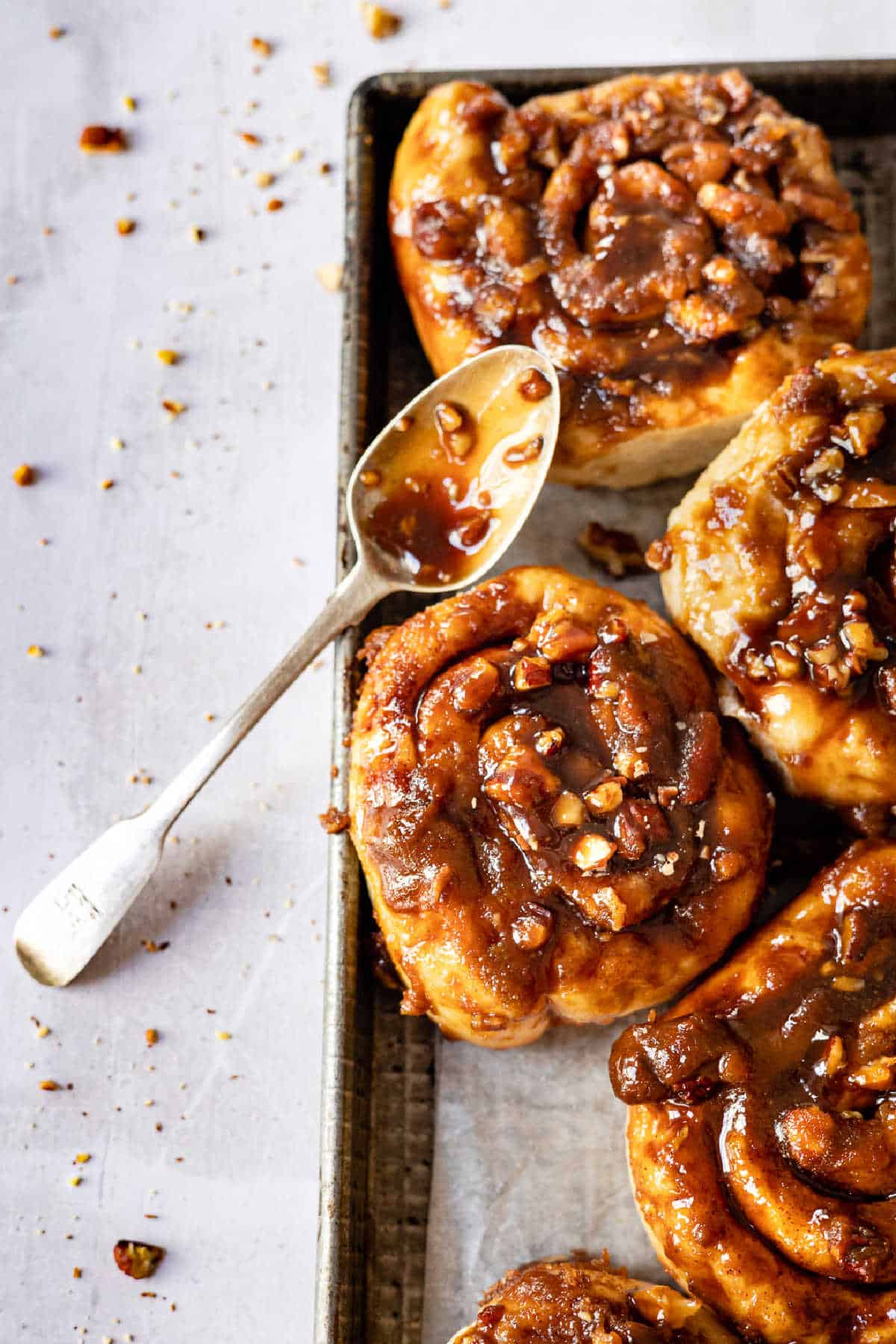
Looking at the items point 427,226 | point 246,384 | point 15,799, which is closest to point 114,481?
point 246,384

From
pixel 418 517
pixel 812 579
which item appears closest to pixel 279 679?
pixel 418 517

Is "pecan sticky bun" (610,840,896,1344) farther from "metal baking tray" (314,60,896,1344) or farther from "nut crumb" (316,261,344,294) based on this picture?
"nut crumb" (316,261,344,294)

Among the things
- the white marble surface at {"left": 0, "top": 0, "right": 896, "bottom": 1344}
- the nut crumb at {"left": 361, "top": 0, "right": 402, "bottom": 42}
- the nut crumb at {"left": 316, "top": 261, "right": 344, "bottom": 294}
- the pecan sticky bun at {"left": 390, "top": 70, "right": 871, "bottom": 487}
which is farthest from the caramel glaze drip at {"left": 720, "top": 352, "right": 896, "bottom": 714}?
the nut crumb at {"left": 361, "top": 0, "right": 402, "bottom": 42}

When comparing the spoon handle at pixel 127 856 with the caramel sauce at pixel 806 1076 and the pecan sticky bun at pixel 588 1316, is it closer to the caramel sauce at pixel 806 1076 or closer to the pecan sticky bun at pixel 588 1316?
the caramel sauce at pixel 806 1076

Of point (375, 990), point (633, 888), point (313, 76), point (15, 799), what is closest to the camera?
point (633, 888)

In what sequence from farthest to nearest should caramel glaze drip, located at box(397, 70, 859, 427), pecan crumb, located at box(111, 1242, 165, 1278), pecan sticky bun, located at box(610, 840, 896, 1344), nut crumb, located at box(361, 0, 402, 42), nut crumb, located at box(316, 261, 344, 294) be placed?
nut crumb, located at box(361, 0, 402, 42)
nut crumb, located at box(316, 261, 344, 294)
pecan crumb, located at box(111, 1242, 165, 1278)
caramel glaze drip, located at box(397, 70, 859, 427)
pecan sticky bun, located at box(610, 840, 896, 1344)

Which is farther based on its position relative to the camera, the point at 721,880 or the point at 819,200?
the point at 819,200

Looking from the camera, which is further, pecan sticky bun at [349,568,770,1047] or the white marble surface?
the white marble surface

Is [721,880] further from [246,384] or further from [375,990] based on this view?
[246,384]
